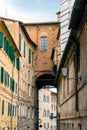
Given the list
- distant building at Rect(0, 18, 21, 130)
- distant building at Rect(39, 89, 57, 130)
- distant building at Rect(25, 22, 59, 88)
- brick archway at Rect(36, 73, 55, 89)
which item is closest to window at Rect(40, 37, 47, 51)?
distant building at Rect(25, 22, 59, 88)

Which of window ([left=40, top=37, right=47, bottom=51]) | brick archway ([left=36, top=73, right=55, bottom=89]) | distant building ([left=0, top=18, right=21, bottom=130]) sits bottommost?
distant building ([left=0, top=18, right=21, bottom=130])

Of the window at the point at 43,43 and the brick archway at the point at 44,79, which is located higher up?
the window at the point at 43,43

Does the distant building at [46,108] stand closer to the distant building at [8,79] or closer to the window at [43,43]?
the window at [43,43]

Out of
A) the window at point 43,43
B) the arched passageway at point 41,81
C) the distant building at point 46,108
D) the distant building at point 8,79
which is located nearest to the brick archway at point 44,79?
the arched passageway at point 41,81

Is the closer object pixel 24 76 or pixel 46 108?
pixel 24 76

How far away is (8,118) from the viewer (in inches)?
1491

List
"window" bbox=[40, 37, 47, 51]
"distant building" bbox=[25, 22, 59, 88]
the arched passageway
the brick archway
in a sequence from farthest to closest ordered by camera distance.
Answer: the arched passageway < the brick archway < "window" bbox=[40, 37, 47, 51] < "distant building" bbox=[25, 22, 59, 88]

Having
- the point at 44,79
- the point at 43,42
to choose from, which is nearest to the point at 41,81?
the point at 44,79

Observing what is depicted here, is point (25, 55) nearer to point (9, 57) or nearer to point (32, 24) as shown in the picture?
point (32, 24)

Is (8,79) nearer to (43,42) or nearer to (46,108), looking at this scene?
(43,42)

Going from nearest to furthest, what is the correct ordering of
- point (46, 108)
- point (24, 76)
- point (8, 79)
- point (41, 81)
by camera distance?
point (8, 79) → point (24, 76) → point (41, 81) → point (46, 108)

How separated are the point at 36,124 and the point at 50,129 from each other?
31.5 meters

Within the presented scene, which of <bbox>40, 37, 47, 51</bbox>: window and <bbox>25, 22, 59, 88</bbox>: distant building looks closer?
<bbox>25, 22, 59, 88</bbox>: distant building

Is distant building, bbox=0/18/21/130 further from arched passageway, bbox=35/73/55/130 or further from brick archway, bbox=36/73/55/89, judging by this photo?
arched passageway, bbox=35/73/55/130
